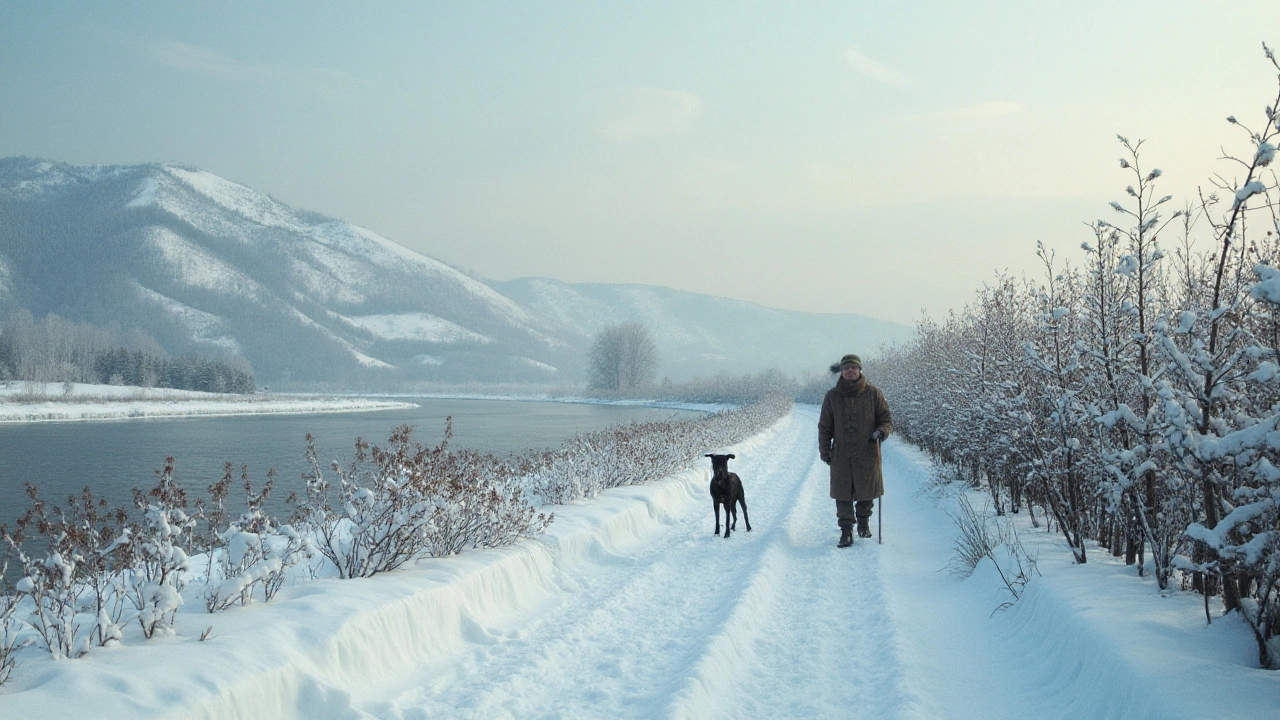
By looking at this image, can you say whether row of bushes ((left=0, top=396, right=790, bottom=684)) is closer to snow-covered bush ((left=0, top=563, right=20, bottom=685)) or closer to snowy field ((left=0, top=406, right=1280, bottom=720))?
snow-covered bush ((left=0, top=563, right=20, bottom=685))

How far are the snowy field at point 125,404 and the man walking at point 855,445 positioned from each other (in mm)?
57836

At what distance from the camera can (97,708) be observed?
3264mm

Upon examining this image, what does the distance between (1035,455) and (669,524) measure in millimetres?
5248

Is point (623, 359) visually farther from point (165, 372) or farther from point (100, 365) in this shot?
point (100, 365)

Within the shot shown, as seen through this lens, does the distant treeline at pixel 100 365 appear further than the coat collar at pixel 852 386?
Yes

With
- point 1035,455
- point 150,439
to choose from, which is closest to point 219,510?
point 1035,455

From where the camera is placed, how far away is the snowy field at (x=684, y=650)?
3.62 metres

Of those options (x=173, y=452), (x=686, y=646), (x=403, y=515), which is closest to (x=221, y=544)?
(x=403, y=515)

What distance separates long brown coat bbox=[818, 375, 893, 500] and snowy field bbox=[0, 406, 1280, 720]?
1215 mm

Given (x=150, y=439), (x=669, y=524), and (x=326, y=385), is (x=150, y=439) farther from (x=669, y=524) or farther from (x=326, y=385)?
(x=326, y=385)

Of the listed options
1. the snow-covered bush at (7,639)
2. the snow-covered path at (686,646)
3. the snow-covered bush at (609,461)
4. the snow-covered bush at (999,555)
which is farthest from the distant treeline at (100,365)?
the snow-covered bush at (999,555)

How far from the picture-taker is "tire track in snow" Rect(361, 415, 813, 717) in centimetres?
438

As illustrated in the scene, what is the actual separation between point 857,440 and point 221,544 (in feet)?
22.2

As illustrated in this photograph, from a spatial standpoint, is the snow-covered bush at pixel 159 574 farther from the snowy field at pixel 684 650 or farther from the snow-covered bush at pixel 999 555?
the snow-covered bush at pixel 999 555
